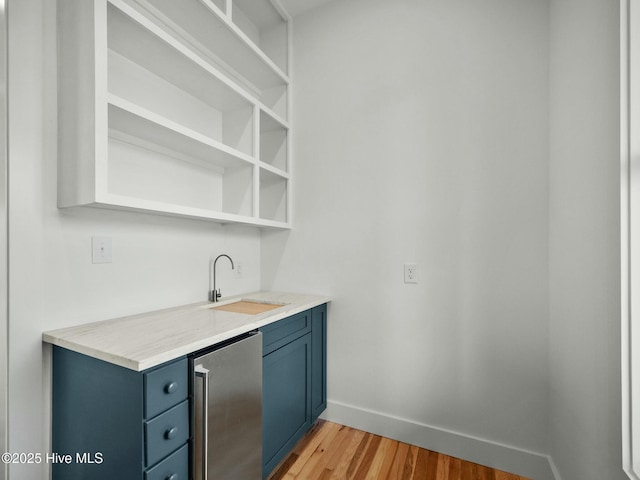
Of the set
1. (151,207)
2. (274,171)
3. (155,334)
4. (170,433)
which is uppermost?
(274,171)

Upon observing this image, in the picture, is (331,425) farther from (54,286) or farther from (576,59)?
(576,59)

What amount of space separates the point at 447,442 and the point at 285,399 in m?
1.00

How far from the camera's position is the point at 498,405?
170cm

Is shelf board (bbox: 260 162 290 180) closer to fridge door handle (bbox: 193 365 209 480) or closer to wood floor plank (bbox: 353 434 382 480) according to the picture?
fridge door handle (bbox: 193 365 209 480)

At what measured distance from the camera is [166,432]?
1000 mm

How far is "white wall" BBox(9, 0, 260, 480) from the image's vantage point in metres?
1.12

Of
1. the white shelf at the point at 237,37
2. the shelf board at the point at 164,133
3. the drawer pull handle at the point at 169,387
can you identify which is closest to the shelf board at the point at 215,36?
the white shelf at the point at 237,37

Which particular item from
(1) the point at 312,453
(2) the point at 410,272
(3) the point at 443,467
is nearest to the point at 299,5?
(2) the point at 410,272

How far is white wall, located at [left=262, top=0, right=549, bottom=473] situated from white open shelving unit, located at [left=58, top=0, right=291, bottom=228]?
0.30 metres

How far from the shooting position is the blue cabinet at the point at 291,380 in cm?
151

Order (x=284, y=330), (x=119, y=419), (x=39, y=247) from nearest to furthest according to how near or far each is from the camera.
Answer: (x=119, y=419) → (x=39, y=247) → (x=284, y=330)

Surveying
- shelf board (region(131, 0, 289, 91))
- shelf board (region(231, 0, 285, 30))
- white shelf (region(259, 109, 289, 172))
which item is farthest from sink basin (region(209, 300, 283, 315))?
shelf board (region(231, 0, 285, 30))

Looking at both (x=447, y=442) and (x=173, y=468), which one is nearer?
(x=173, y=468)

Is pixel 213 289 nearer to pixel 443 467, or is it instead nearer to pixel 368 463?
pixel 368 463
